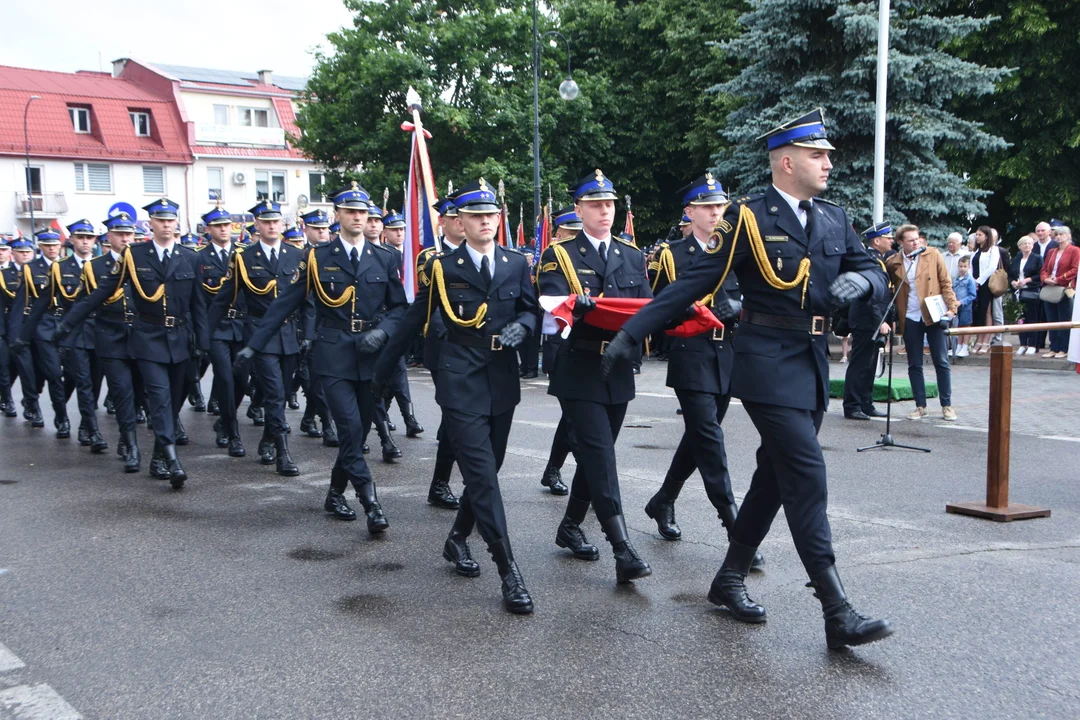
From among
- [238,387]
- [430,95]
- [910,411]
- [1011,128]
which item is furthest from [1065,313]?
[430,95]

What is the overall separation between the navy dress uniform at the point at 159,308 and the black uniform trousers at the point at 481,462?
409cm

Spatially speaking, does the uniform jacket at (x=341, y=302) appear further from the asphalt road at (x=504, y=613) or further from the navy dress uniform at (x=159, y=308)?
the navy dress uniform at (x=159, y=308)

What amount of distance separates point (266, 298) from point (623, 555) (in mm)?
5953

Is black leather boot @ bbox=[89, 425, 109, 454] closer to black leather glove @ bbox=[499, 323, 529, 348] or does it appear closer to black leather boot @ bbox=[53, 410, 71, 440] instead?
black leather boot @ bbox=[53, 410, 71, 440]

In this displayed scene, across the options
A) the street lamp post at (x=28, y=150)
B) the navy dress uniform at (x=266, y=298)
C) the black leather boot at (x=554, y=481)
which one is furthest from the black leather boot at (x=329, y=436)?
the street lamp post at (x=28, y=150)

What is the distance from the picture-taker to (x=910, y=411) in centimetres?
1286

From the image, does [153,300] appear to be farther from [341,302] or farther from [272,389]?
[341,302]

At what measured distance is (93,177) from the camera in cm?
6172

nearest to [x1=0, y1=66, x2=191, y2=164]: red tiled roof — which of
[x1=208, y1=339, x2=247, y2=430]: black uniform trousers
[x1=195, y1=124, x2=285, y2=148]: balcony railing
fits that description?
[x1=195, y1=124, x2=285, y2=148]: balcony railing

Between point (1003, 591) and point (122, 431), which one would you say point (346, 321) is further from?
point (1003, 591)

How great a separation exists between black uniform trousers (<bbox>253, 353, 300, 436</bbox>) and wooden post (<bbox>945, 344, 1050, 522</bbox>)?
5.44 m

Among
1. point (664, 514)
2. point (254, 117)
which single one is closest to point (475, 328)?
point (664, 514)

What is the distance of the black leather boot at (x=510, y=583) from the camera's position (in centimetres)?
539

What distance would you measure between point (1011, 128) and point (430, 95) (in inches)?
771
